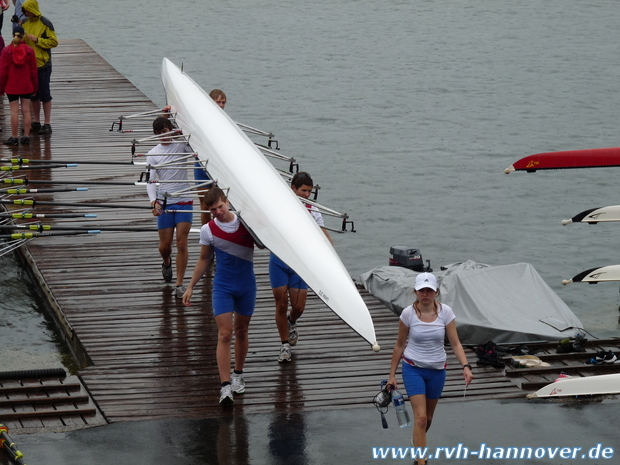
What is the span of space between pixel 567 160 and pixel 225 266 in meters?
7.28

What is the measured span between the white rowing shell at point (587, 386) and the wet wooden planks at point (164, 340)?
0.47 m

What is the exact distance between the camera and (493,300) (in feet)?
42.7

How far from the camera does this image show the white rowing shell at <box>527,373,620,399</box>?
9.14 meters

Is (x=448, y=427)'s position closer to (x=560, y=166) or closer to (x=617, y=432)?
(x=617, y=432)

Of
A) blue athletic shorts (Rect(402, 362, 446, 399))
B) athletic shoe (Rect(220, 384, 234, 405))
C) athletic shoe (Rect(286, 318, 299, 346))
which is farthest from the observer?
athletic shoe (Rect(286, 318, 299, 346))

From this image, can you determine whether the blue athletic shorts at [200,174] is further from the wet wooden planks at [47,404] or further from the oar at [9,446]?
the oar at [9,446]

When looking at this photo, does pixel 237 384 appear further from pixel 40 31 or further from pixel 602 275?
pixel 40 31

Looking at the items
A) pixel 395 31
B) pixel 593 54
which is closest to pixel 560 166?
pixel 593 54

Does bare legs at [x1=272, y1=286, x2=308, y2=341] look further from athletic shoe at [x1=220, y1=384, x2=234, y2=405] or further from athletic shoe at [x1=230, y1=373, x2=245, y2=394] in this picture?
athletic shoe at [x1=220, y1=384, x2=234, y2=405]

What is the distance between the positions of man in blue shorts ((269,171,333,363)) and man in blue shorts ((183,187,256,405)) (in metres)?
0.77

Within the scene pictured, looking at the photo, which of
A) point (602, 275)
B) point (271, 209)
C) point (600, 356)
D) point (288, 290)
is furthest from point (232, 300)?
point (602, 275)

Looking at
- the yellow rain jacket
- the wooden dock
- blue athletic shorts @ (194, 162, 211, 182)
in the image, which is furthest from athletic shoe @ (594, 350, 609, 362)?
the yellow rain jacket

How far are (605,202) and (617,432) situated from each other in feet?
47.5

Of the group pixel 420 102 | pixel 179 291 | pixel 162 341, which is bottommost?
pixel 162 341
